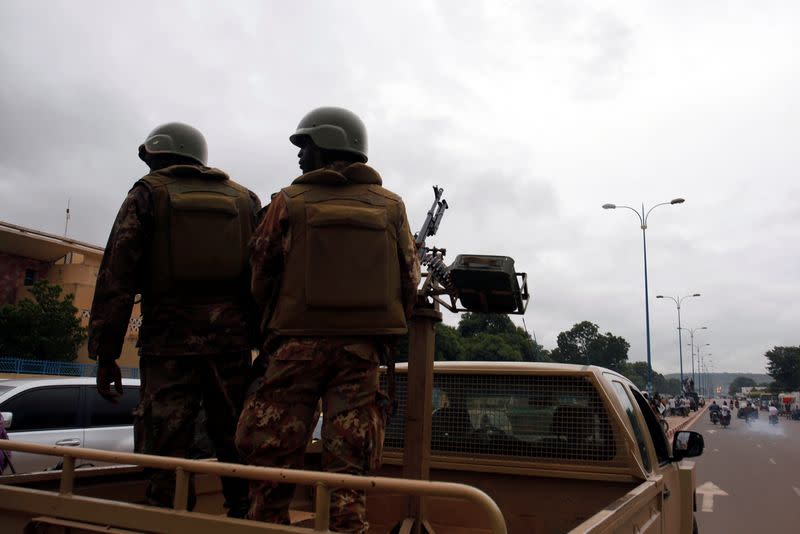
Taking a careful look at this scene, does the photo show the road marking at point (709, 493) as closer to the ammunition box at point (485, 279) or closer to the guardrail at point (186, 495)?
the ammunition box at point (485, 279)

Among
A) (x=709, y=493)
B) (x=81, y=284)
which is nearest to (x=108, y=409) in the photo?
(x=709, y=493)

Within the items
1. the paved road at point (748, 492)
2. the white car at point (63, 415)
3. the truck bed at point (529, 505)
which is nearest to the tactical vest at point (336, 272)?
the truck bed at point (529, 505)

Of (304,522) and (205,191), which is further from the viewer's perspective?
(304,522)

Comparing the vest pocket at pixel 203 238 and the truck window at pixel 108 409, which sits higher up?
the vest pocket at pixel 203 238

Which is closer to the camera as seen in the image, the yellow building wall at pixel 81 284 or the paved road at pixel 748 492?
the paved road at pixel 748 492

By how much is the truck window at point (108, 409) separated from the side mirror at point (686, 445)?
226 inches

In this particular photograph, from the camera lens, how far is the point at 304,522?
3.28 metres

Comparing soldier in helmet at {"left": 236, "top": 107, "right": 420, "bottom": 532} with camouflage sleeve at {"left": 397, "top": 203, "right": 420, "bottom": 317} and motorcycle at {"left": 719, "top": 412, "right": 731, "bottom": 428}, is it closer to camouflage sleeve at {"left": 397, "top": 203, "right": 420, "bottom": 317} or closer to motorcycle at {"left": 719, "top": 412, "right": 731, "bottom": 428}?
camouflage sleeve at {"left": 397, "top": 203, "right": 420, "bottom": 317}

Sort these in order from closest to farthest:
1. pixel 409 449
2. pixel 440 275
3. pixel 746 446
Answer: pixel 409 449 < pixel 440 275 < pixel 746 446

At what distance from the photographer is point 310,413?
2295 mm

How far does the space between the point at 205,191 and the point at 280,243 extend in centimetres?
53

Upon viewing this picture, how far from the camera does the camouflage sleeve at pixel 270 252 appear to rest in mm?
2391

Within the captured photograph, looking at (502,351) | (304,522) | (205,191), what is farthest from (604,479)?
(502,351)

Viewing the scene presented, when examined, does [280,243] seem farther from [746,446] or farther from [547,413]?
[746,446]
